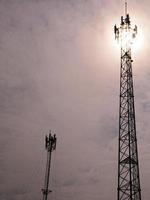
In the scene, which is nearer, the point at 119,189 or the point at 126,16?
the point at 119,189

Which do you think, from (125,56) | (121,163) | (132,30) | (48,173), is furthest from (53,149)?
(132,30)

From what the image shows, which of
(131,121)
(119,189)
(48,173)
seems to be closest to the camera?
(119,189)

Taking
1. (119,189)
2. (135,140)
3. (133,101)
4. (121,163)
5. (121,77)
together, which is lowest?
(119,189)

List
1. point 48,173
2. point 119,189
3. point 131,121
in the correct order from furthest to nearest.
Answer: point 48,173 < point 131,121 < point 119,189

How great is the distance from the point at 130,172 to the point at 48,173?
11.5 m

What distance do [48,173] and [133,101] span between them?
46.1ft

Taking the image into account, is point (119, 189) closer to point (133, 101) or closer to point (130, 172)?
point (130, 172)

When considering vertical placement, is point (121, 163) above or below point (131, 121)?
below

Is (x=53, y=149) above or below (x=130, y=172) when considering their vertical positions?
above

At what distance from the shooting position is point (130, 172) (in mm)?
38969

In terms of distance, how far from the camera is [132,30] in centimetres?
4553

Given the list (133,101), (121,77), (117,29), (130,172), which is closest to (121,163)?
(130,172)

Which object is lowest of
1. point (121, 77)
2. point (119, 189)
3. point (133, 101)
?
point (119, 189)

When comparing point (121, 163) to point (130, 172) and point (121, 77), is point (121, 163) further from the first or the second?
point (121, 77)
